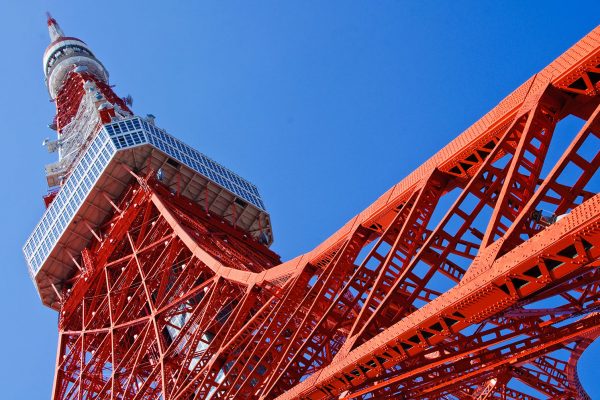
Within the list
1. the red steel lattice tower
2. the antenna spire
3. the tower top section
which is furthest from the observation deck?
the antenna spire

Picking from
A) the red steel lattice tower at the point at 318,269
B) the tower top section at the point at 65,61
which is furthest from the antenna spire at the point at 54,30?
the red steel lattice tower at the point at 318,269

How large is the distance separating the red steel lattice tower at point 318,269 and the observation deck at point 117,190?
0.11 meters

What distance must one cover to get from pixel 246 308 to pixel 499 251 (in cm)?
1627

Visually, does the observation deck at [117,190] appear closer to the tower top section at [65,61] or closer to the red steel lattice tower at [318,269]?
the red steel lattice tower at [318,269]

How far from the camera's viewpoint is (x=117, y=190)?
51.0 m

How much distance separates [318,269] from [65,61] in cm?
5350

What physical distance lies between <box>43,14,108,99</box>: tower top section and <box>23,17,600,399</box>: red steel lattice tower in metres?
0.48

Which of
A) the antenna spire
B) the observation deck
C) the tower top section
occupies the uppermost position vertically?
the antenna spire

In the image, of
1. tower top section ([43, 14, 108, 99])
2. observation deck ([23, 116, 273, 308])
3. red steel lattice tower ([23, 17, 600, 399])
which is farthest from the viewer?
tower top section ([43, 14, 108, 99])

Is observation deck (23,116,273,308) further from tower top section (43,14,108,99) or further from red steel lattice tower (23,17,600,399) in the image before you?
tower top section (43,14,108,99)

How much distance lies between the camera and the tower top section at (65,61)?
73.1 m

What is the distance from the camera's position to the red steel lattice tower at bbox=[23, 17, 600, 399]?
53.1 feet

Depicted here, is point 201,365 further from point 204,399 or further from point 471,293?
point 471,293

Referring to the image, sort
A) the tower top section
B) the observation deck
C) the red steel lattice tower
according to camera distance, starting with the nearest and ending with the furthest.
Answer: the red steel lattice tower < the observation deck < the tower top section
